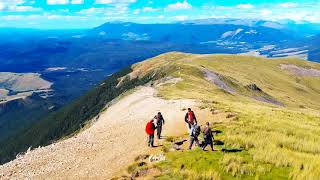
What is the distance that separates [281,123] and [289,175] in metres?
20.5

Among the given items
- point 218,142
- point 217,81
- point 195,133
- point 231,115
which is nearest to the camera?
point 195,133

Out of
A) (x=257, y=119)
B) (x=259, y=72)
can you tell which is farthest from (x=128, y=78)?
(x=257, y=119)

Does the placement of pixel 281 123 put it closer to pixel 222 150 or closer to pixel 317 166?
pixel 222 150

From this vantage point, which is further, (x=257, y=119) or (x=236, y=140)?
(x=257, y=119)

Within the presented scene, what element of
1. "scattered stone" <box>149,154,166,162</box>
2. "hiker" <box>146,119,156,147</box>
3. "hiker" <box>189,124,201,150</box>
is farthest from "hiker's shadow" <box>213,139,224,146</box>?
"hiker" <box>146,119,156,147</box>

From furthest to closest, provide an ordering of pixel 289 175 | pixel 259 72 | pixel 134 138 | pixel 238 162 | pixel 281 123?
pixel 259 72
pixel 281 123
pixel 134 138
pixel 238 162
pixel 289 175

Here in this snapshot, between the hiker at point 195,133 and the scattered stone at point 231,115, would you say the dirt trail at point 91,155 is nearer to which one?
the scattered stone at point 231,115

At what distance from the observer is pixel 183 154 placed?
35.1m

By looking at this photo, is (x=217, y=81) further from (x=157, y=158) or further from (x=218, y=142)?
(x=157, y=158)

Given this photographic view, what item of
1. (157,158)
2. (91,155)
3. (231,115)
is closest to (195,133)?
(157,158)

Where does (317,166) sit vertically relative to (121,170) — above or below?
above

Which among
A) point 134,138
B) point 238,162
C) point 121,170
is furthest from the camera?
point 134,138

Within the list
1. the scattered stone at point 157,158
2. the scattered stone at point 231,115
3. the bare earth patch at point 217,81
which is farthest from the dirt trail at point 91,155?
the bare earth patch at point 217,81

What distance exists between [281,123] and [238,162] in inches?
739
